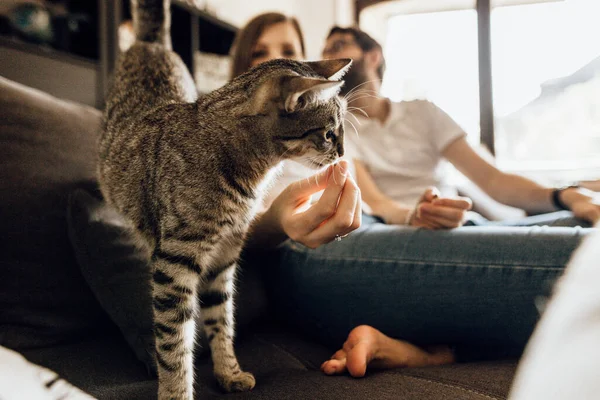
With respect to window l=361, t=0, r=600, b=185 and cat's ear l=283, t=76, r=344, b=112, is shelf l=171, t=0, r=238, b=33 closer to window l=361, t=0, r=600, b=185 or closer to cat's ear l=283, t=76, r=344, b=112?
window l=361, t=0, r=600, b=185

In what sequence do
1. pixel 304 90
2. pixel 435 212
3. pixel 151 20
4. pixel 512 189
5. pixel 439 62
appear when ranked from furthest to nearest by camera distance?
pixel 439 62 → pixel 512 189 → pixel 151 20 → pixel 435 212 → pixel 304 90

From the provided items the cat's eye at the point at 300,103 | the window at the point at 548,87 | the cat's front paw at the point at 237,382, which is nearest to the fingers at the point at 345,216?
the cat's eye at the point at 300,103

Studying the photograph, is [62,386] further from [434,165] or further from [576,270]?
[434,165]

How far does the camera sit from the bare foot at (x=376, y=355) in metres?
0.77

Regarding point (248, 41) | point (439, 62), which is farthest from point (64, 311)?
point (439, 62)

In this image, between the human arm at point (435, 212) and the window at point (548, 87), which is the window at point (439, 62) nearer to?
the window at point (548, 87)

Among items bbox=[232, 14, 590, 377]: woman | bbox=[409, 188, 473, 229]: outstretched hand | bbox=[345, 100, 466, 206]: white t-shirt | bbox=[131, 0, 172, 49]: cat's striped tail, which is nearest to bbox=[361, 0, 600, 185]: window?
bbox=[345, 100, 466, 206]: white t-shirt

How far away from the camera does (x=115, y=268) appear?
0.83 metres

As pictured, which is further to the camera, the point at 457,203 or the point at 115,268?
the point at 457,203

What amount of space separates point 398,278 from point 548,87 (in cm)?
305

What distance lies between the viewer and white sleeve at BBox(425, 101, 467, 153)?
161 cm

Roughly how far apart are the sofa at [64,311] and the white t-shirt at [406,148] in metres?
0.87

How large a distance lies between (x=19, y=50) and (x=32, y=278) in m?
1.05

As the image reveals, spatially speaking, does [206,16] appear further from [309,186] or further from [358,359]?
[358,359]
